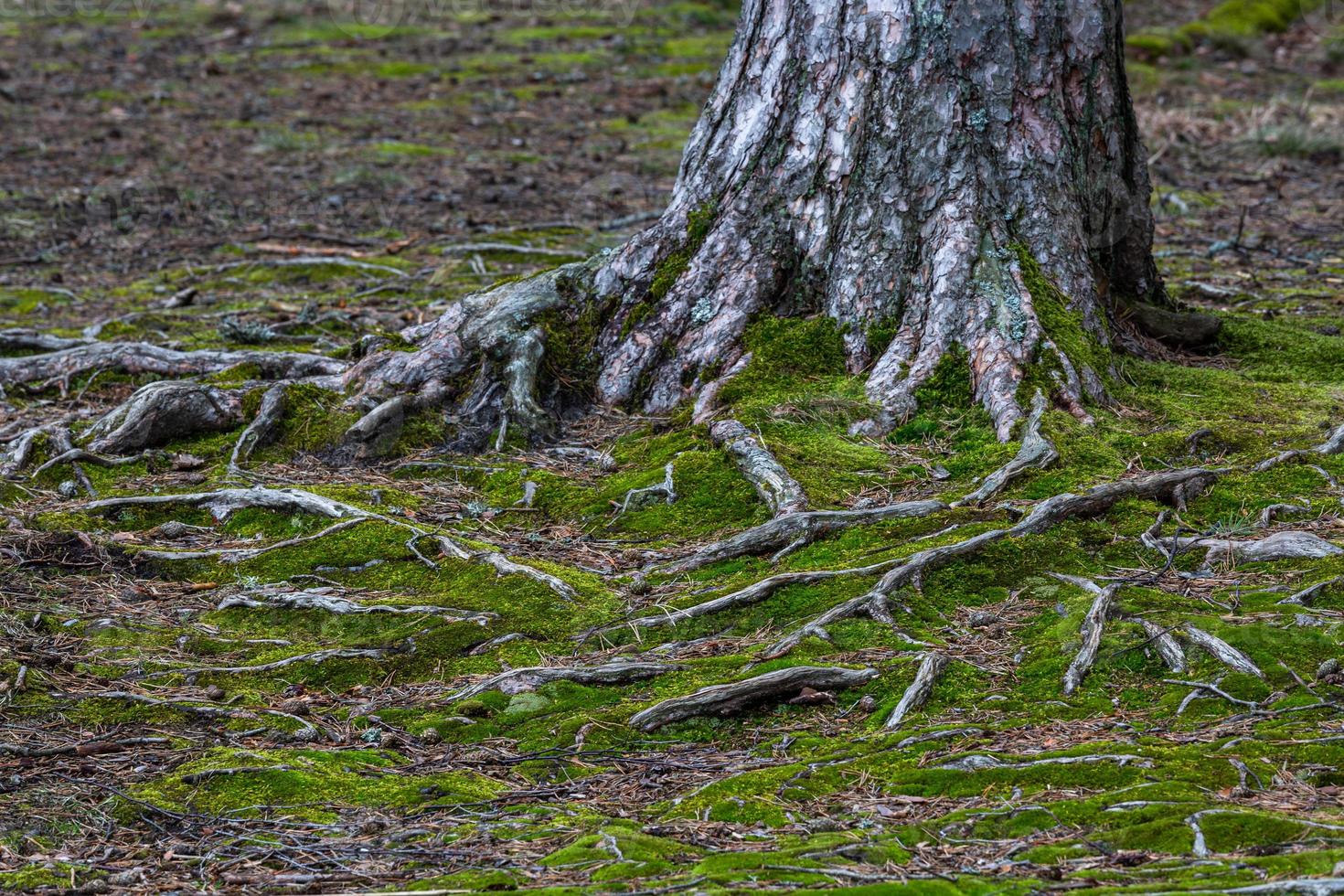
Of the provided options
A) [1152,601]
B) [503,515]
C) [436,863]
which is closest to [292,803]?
[436,863]

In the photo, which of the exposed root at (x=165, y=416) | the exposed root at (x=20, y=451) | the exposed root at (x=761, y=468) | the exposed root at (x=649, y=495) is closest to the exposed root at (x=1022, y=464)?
the exposed root at (x=761, y=468)

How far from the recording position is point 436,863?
3.52m

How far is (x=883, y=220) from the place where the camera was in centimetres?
707

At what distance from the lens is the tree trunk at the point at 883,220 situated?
22.6ft

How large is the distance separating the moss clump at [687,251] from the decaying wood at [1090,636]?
3.48 meters

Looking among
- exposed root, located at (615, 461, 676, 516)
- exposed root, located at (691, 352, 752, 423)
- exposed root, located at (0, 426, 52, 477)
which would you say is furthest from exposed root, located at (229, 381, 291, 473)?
exposed root, located at (691, 352, 752, 423)

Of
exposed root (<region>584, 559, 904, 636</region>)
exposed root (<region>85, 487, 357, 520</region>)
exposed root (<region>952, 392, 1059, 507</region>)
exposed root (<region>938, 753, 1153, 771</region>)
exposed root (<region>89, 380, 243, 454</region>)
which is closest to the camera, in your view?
exposed root (<region>938, 753, 1153, 771</region>)

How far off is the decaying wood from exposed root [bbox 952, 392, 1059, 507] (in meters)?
1.00

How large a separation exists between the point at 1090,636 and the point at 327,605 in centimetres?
303

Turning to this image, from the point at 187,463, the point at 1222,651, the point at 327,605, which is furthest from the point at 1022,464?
the point at 187,463

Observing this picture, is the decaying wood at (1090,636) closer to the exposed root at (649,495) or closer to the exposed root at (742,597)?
the exposed root at (742,597)

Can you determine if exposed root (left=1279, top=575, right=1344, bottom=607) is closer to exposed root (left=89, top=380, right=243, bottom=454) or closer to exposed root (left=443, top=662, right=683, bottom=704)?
exposed root (left=443, top=662, right=683, bottom=704)

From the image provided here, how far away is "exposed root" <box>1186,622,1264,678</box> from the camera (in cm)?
426

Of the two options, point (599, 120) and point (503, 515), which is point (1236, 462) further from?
point (599, 120)
